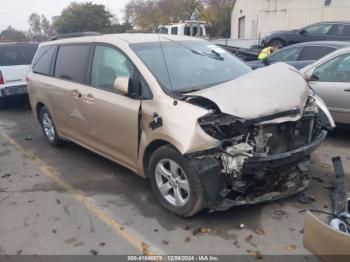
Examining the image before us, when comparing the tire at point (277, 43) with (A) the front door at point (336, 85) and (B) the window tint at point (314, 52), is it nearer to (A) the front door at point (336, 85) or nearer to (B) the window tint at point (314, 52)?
(B) the window tint at point (314, 52)

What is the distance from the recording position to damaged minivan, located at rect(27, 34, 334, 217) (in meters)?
3.57

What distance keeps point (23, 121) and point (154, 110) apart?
6036 mm

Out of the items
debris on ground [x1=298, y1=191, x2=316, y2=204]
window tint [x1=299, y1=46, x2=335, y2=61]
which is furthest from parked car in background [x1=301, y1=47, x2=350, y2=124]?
debris on ground [x1=298, y1=191, x2=316, y2=204]

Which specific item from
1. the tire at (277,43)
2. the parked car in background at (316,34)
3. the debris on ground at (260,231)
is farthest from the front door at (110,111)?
the tire at (277,43)

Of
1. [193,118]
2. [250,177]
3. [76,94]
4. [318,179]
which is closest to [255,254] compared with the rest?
[250,177]

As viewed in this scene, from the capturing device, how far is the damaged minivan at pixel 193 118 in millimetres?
3570

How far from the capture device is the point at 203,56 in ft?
15.9

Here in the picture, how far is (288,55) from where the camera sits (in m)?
8.59

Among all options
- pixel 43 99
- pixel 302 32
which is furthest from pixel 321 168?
pixel 302 32

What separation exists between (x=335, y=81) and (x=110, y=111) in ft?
11.8

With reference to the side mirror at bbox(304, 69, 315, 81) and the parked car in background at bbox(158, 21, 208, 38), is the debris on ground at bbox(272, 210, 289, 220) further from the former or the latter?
the parked car in background at bbox(158, 21, 208, 38)

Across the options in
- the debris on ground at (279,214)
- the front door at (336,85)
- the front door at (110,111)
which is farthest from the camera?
the front door at (336,85)

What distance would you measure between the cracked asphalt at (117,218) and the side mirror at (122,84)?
1.27 metres

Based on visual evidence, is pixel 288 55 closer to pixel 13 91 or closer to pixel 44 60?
pixel 44 60
